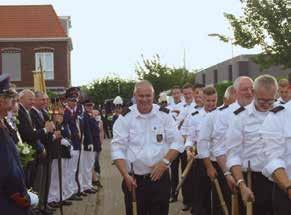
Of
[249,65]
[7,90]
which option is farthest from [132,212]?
[249,65]

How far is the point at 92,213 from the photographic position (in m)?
12.0

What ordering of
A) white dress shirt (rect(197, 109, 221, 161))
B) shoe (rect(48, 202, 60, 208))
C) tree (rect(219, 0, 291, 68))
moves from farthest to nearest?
tree (rect(219, 0, 291, 68))
shoe (rect(48, 202, 60, 208))
white dress shirt (rect(197, 109, 221, 161))

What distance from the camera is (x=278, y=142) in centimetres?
573

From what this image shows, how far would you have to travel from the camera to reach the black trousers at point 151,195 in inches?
309

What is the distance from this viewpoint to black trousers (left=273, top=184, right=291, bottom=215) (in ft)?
19.5

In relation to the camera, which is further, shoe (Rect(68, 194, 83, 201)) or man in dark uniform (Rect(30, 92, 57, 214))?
shoe (Rect(68, 194, 83, 201))

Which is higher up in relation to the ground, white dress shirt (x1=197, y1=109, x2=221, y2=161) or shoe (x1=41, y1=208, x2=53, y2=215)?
white dress shirt (x1=197, y1=109, x2=221, y2=161)

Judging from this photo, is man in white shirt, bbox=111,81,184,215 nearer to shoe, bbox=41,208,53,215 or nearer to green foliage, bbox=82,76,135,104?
shoe, bbox=41,208,53,215

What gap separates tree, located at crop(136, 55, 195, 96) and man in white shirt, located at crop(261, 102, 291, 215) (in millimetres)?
41484

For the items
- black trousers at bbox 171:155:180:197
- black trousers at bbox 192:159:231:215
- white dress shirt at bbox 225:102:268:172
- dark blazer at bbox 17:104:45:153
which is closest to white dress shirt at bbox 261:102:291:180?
white dress shirt at bbox 225:102:268:172

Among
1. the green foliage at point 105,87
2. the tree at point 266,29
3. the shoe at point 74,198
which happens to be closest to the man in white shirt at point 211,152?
the shoe at point 74,198

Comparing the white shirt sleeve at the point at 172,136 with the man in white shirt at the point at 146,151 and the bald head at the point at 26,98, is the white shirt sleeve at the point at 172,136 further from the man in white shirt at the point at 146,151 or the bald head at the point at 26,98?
the bald head at the point at 26,98

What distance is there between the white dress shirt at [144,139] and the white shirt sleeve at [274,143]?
222 cm

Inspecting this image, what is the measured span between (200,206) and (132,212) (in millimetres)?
2702
